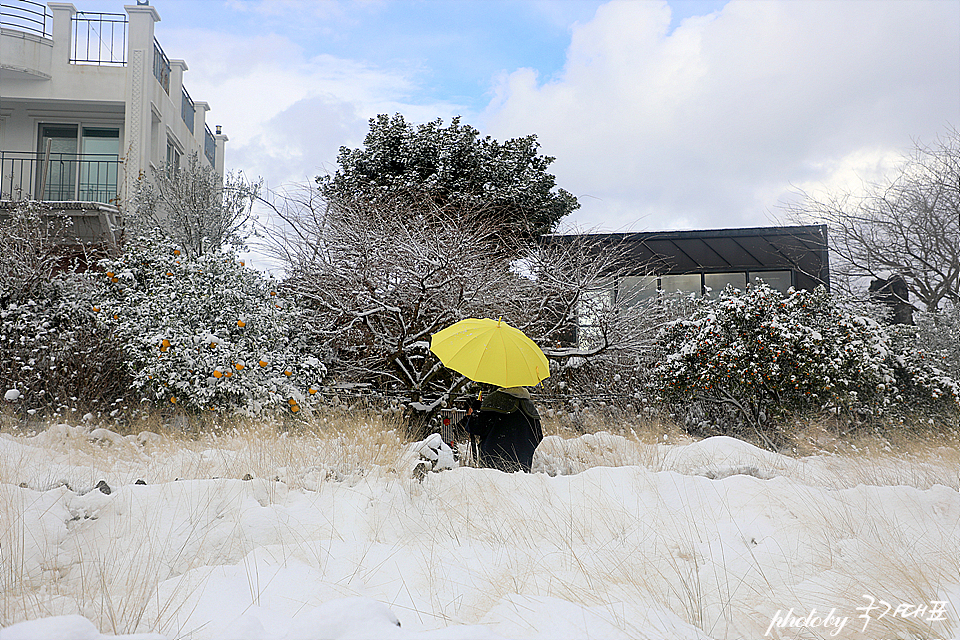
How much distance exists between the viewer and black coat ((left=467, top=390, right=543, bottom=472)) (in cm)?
510

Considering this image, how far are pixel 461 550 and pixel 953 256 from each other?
12.8 metres

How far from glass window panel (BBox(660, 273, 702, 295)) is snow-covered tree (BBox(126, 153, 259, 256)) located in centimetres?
942

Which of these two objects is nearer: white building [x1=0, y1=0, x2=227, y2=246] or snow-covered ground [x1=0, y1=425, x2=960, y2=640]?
snow-covered ground [x1=0, y1=425, x2=960, y2=640]

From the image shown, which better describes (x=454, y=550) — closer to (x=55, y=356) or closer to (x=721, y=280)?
(x=55, y=356)

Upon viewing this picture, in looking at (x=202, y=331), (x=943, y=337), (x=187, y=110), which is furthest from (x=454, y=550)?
(x=187, y=110)

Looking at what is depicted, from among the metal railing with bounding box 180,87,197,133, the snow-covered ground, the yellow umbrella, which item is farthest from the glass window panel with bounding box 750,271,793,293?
the metal railing with bounding box 180,87,197,133

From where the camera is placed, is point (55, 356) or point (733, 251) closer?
point (55, 356)

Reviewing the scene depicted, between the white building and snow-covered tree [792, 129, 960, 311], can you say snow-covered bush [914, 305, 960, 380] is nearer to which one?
snow-covered tree [792, 129, 960, 311]

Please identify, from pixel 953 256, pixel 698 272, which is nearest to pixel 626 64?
pixel 698 272

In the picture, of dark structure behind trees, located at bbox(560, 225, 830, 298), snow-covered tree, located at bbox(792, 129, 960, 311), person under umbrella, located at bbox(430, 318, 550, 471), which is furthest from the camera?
dark structure behind trees, located at bbox(560, 225, 830, 298)

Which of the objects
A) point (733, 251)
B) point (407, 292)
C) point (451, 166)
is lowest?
point (407, 292)

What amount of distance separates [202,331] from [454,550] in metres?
4.77

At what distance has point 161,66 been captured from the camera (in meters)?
14.4

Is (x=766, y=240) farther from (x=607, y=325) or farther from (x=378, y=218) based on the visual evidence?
(x=378, y=218)
